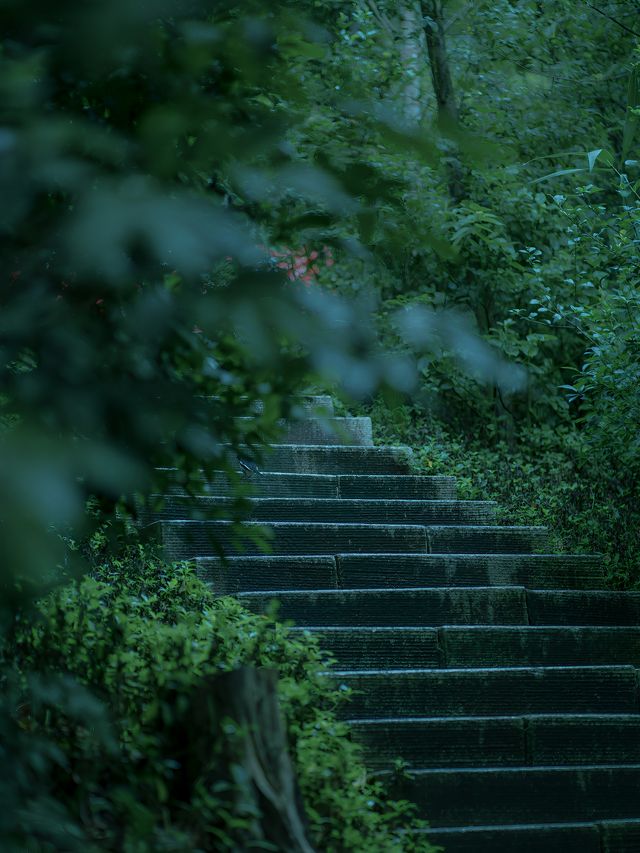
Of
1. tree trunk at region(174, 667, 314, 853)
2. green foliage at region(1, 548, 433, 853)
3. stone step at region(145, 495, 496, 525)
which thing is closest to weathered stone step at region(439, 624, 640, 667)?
green foliage at region(1, 548, 433, 853)

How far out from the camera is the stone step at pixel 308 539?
4785 mm

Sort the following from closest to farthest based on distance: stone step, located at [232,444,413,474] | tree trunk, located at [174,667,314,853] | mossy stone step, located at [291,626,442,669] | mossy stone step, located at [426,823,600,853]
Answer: tree trunk, located at [174,667,314,853] → mossy stone step, located at [426,823,600,853] → mossy stone step, located at [291,626,442,669] → stone step, located at [232,444,413,474]

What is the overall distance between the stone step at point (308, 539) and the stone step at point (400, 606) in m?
0.39

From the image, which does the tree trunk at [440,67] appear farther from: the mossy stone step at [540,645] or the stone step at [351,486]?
the mossy stone step at [540,645]

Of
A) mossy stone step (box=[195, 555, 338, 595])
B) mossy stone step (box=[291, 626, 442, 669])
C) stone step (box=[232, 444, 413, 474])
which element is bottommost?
mossy stone step (box=[291, 626, 442, 669])

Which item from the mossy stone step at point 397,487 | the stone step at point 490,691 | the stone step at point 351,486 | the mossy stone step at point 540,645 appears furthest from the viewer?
the mossy stone step at point 397,487

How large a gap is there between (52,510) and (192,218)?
0.35 meters

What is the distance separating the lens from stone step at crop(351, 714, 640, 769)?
3877mm

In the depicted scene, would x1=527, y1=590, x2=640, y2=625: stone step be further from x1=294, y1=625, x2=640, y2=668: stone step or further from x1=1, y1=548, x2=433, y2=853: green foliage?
x1=1, y1=548, x2=433, y2=853: green foliage

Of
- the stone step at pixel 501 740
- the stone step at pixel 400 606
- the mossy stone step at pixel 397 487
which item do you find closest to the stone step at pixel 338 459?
the mossy stone step at pixel 397 487

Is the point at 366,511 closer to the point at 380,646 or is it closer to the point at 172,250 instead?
the point at 380,646

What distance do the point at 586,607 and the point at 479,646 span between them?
808 mm

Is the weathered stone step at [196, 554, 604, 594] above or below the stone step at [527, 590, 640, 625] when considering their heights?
above

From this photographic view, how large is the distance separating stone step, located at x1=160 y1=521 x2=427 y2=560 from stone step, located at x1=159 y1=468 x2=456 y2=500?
1.75ft
